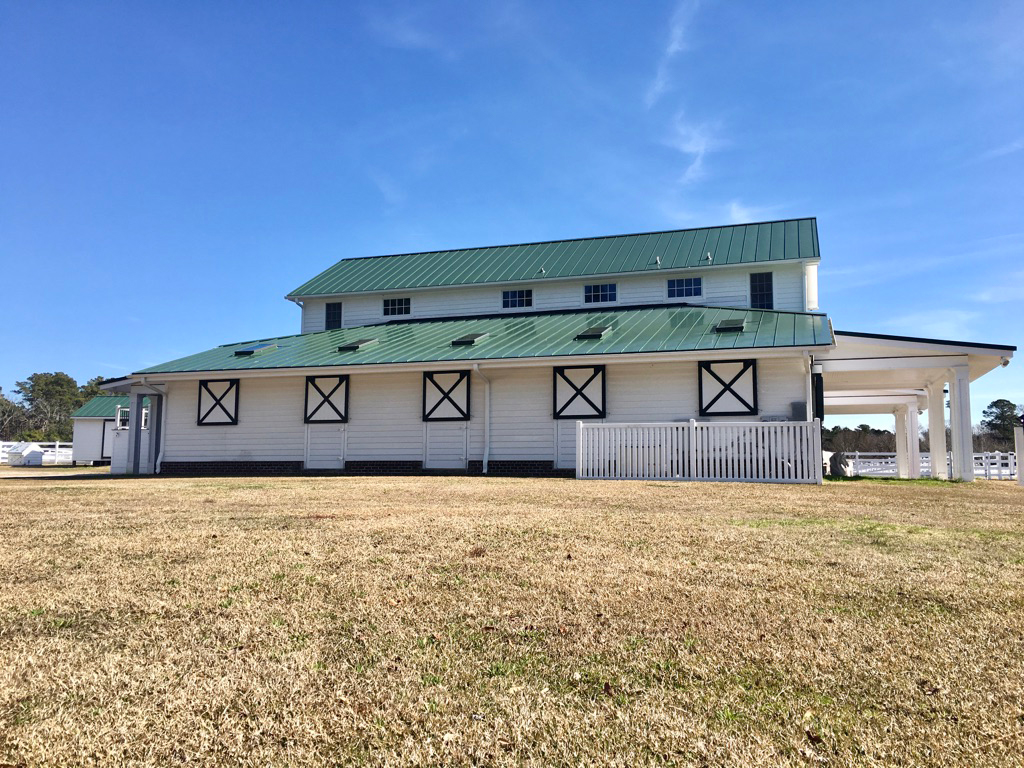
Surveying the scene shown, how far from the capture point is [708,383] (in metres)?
17.6

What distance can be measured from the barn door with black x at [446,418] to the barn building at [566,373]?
0.04 m

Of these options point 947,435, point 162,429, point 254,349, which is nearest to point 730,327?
point 254,349

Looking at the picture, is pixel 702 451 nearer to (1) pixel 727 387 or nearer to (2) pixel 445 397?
(1) pixel 727 387

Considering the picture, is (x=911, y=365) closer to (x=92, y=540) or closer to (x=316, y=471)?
(x=316, y=471)

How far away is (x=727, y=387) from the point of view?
17.4m

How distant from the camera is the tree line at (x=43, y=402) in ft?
270

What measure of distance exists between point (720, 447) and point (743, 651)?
11.5 metres

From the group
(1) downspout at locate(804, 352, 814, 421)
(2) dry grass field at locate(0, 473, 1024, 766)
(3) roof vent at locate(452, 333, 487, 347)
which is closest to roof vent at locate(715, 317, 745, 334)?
(1) downspout at locate(804, 352, 814, 421)

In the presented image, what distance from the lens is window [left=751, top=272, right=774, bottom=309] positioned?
75.1 feet

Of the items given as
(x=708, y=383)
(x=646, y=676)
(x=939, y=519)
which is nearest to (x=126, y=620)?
(x=646, y=676)

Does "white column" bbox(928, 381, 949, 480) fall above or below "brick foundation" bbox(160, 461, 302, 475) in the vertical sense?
above

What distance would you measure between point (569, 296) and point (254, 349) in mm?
10412

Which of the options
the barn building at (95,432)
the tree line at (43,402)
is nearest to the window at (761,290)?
the barn building at (95,432)

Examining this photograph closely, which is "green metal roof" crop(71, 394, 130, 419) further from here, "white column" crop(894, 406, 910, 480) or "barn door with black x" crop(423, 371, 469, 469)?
"white column" crop(894, 406, 910, 480)
